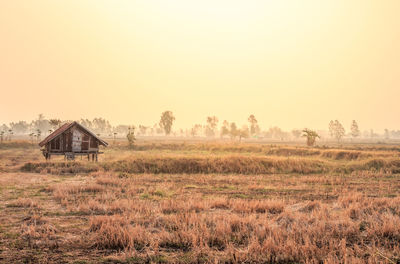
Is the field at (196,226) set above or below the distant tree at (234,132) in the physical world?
below

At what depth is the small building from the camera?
99.6 ft

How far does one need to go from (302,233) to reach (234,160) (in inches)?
706

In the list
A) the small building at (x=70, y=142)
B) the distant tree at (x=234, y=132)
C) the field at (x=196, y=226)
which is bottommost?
the field at (x=196, y=226)

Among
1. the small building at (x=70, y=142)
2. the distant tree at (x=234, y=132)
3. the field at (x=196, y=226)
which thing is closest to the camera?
the field at (x=196, y=226)

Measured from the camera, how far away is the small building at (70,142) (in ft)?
99.6

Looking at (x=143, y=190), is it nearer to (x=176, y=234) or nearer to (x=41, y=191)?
(x=41, y=191)

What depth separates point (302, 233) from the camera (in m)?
7.46

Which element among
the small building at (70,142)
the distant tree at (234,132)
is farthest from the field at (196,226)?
the distant tree at (234,132)

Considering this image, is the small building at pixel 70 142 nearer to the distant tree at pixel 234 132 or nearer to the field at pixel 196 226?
the field at pixel 196 226

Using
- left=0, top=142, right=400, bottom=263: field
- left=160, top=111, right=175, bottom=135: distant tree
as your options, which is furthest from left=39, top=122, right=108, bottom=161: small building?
left=160, top=111, right=175, bottom=135: distant tree

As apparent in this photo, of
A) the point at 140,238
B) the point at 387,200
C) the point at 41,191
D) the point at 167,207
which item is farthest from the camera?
the point at 41,191

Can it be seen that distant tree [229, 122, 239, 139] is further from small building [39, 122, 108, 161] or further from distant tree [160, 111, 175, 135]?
small building [39, 122, 108, 161]

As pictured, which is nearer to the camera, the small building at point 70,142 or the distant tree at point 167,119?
the small building at point 70,142

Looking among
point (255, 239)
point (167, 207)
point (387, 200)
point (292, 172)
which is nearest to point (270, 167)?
point (292, 172)
